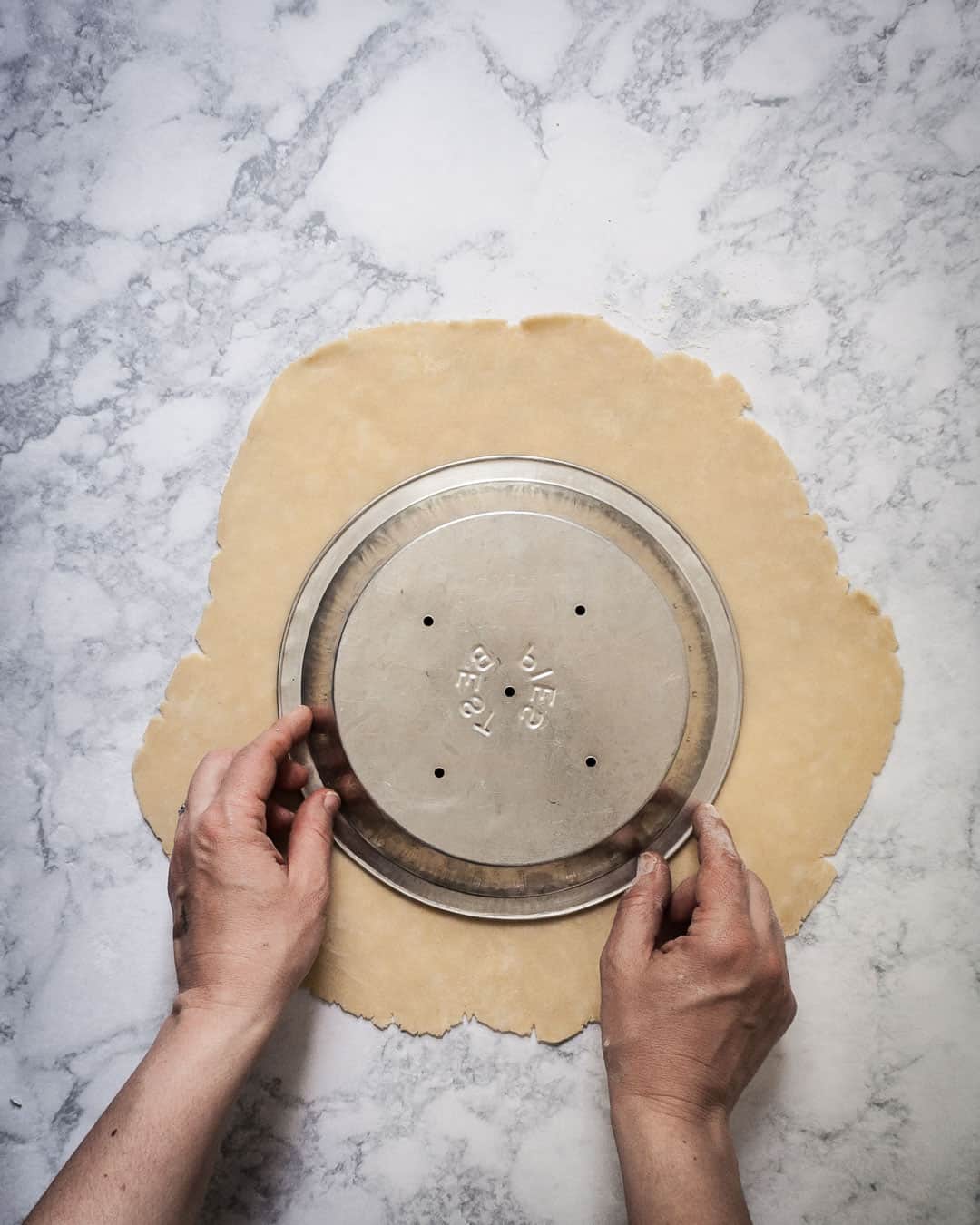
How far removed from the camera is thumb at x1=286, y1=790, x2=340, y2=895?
92cm

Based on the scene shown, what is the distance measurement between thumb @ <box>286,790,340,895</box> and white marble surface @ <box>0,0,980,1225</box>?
0.21 meters

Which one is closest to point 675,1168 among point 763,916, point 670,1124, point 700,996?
point 670,1124

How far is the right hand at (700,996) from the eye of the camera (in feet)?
2.83

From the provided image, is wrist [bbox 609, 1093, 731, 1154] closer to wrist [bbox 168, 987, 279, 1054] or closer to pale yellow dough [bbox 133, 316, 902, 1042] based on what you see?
pale yellow dough [bbox 133, 316, 902, 1042]

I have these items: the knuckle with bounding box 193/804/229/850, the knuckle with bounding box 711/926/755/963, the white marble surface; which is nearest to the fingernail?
the knuckle with bounding box 711/926/755/963

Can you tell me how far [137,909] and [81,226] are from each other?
92cm

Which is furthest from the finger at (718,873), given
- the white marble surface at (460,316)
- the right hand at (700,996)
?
the white marble surface at (460,316)

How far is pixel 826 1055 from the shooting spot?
0.98 m

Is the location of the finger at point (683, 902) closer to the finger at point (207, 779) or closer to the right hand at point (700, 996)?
the right hand at point (700, 996)

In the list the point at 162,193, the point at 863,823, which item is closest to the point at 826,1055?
the point at 863,823

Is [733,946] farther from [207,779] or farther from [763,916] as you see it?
[207,779]

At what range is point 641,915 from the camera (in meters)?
0.91

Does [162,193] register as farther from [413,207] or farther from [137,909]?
[137,909]

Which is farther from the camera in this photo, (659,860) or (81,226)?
(81,226)
